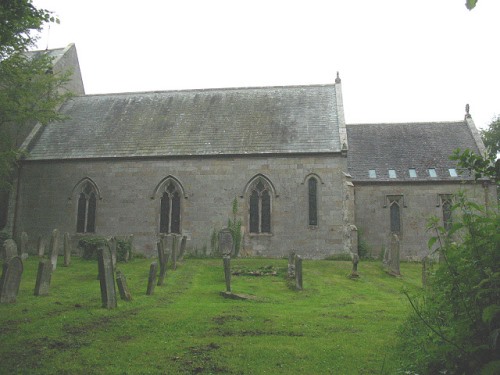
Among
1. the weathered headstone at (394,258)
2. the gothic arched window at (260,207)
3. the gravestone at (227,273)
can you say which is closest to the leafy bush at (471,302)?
the gravestone at (227,273)

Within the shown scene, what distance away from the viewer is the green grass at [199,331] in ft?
22.5

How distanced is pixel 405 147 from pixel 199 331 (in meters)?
23.2

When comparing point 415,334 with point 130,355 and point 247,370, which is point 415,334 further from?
point 130,355

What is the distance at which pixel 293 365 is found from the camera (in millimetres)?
6910

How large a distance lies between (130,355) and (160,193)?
1805 centimetres

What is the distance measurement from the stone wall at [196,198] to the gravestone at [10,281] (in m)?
13.5

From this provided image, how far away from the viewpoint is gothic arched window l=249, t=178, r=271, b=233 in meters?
23.9

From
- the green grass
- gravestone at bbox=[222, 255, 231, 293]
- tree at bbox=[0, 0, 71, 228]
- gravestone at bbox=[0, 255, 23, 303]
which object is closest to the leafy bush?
the green grass

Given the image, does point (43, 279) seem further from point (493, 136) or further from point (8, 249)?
point (493, 136)

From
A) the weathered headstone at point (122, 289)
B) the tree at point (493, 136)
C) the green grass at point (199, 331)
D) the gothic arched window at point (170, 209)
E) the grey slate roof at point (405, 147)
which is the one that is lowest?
the green grass at point (199, 331)

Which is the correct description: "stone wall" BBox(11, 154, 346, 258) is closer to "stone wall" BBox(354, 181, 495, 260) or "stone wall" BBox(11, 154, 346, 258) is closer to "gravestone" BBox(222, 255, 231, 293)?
"stone wall" BBox(354, 181, 495, 260)

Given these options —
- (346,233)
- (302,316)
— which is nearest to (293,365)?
(302,316)

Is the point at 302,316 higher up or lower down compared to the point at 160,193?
lower down

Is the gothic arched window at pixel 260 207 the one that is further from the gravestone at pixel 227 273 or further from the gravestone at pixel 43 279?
the gravestone at pixel 43 279
